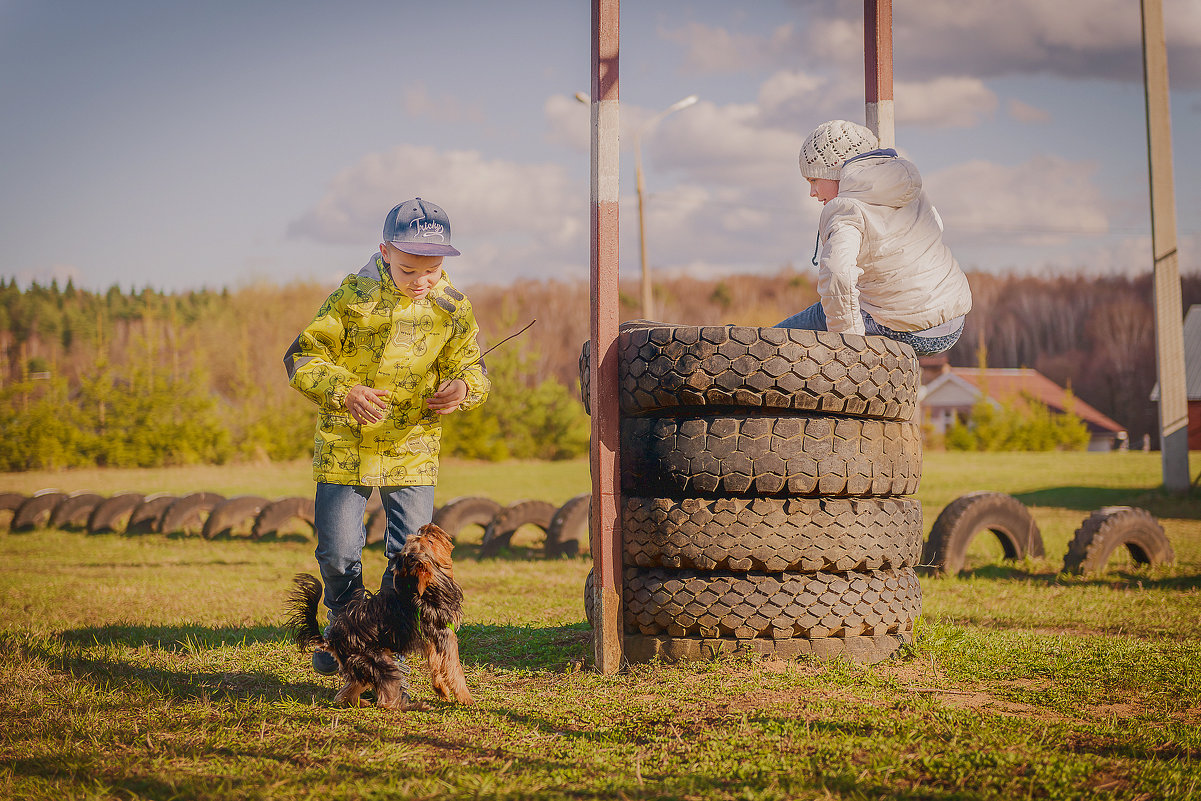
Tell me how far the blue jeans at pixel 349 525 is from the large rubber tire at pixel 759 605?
1.17m

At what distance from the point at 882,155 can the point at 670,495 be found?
2.21 meters

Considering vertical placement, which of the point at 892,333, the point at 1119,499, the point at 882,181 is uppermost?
the point at 882,181

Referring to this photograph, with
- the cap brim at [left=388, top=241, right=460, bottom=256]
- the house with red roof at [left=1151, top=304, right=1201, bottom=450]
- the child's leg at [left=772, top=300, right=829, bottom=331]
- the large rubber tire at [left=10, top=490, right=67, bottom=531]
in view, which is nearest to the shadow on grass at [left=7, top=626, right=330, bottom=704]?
the cap brim at [left=388, top=241, right=460, bottom=256]

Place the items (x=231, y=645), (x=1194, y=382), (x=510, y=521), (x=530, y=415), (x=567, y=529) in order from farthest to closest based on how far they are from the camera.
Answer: (x=1194, y=382), (x=530, y=415), (x=510, y=521), (x=567, y=529), (x=231, y=645)

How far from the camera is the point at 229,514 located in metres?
12.7

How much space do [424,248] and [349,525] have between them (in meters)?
1.36

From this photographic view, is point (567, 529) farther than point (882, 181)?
Yes

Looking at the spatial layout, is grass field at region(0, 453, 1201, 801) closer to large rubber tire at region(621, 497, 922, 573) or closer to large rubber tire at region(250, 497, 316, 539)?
large rubber tire at region(621, 497, 922, 573)

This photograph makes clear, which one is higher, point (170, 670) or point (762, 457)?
point (762, 457)

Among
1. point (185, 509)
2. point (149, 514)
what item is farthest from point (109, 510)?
point (185, 509)

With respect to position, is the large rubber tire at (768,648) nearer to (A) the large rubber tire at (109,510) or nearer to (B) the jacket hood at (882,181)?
(B) the jacket hood at (882,181)

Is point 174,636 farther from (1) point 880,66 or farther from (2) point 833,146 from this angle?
(1) point 880,66

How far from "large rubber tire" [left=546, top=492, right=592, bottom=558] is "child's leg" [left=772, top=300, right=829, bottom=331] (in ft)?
17.8

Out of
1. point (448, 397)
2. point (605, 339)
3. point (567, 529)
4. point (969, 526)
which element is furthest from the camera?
point (567, 529)
